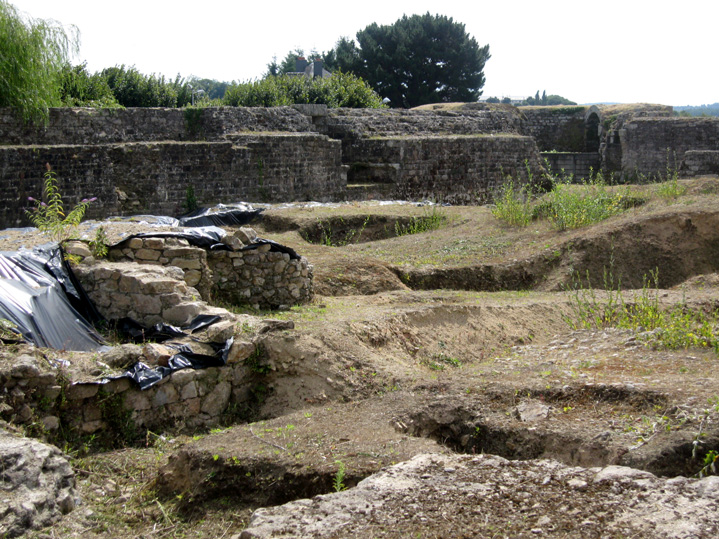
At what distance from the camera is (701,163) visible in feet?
57.3

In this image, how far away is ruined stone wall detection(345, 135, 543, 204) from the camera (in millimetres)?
17016

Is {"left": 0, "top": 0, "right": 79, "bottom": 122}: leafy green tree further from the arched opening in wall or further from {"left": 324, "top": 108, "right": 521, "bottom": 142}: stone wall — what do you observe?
the arched opening in wall

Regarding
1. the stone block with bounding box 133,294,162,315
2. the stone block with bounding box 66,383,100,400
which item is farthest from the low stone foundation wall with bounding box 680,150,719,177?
the stone block with bounding box 66,383,100,400

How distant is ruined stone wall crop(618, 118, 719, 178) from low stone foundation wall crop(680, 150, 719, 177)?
424 centimetres

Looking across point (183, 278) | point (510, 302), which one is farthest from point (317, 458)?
point (510, 302)

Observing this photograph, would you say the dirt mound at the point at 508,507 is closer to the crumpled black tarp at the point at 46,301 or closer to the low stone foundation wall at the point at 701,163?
the crumpled black tarp at the point at 46,301

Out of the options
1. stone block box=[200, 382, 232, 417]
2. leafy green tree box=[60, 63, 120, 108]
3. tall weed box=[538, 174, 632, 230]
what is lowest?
stone block box=[200, 382, 232, 417]

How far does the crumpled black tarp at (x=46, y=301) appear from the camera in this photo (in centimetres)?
575

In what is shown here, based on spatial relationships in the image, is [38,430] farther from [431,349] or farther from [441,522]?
[431,349]

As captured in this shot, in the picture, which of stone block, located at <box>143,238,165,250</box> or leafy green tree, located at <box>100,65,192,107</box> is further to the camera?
leafy green tree, located at <box>100,65,192,107</box>

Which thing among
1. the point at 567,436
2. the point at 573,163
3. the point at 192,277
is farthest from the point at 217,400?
the point at 573,163

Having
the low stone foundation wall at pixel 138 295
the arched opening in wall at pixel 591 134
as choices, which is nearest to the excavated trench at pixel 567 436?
the low stone foundation wall at pixel 138 295

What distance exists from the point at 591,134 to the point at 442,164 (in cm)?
1069

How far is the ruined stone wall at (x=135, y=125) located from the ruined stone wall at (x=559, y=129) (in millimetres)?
13065
